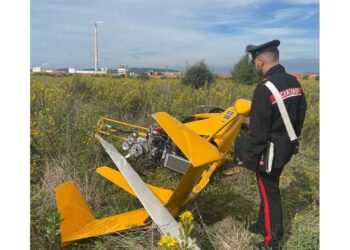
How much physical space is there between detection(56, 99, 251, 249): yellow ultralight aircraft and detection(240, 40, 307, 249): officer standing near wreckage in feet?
1.44

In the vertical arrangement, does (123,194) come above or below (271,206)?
below

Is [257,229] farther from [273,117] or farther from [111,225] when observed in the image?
[111,225]

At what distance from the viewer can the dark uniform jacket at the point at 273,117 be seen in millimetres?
3748

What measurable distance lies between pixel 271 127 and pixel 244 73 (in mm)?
16314

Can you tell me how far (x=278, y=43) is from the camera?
3.95 m

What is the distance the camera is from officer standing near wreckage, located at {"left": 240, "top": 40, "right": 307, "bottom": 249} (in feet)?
12.3

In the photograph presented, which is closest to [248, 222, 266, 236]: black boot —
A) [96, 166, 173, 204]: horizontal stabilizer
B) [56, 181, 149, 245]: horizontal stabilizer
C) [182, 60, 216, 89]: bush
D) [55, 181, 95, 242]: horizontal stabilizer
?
[96, 166, 173, 204]: horizontal stabilizer

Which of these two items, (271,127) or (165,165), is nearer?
(271,127)

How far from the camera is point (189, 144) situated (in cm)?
358

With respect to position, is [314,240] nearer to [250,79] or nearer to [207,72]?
[207,72]

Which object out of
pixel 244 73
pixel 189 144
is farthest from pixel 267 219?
pixel 244 73

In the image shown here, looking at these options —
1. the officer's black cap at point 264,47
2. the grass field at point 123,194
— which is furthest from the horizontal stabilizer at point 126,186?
the officer's black cap at point 264,47

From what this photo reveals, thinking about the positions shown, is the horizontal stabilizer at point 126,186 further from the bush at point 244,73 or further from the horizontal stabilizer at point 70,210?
the bush at point 244,73

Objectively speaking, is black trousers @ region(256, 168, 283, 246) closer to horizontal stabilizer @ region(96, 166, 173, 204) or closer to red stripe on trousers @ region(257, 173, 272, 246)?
red stripe on trousers @ region(257, 173, 272, 246)
